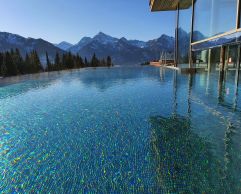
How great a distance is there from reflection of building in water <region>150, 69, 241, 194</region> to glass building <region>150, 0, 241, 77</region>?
24.3 ft

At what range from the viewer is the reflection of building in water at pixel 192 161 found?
2777 millimetres

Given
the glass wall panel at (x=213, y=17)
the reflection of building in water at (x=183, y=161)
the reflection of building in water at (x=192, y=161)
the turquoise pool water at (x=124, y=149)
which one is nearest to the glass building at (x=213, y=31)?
the glass wall panel at (x=213, y=17)

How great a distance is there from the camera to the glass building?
34.1 ft

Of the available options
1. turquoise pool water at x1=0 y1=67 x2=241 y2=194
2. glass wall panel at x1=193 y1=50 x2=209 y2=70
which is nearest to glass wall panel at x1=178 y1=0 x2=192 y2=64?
glass wall panel at x1=193 y1=50 x2=209 y2=70

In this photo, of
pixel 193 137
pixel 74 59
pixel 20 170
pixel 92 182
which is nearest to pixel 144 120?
pixel 193 137

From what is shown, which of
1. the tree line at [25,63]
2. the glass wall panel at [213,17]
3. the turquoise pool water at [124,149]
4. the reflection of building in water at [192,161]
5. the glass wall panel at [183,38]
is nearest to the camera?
the reflection of building in water at [192,161]

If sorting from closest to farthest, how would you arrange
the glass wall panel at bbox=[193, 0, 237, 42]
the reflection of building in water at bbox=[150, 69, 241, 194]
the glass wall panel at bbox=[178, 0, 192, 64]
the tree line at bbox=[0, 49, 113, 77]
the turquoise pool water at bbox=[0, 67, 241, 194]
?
the reflection of building in water at bbox=[150, 69, 241, 194] < the turquoise pool water at bbox=[0, 67, 241, 194] < the glass wall panel at bbox=[193, 0, 237, 42] < the glass wall panel at bbox=[178, 0, 192, 64] < the tree line at bbox=[0, 49, 113, 77]

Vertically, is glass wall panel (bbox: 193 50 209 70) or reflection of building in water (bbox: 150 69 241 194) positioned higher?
glass wall panel (bbox: 193 50 209 70)

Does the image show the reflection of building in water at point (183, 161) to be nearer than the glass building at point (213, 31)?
Yes

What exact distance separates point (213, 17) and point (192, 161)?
1367 cm

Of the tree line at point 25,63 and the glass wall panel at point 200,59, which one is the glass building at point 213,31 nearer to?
the glass wall panel at point 200,59

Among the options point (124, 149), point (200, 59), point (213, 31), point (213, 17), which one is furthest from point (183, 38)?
point (124, 149)

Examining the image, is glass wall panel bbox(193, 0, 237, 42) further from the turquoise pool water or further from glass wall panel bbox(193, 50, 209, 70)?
the turquoise pool water

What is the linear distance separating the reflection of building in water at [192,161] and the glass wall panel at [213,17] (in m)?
7.98
